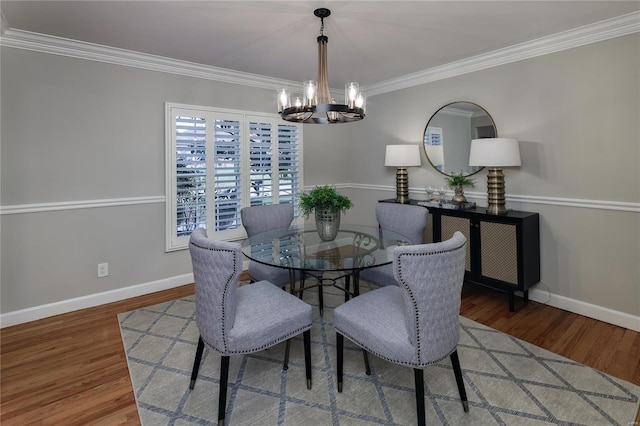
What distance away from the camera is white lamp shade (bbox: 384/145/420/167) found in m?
3.94

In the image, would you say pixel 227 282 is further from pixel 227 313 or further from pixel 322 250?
pixel 322 250

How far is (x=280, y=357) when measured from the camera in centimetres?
227

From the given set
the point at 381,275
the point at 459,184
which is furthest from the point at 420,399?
the point at 459,184

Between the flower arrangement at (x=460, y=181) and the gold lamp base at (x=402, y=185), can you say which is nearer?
the flower arrangement at (x=460, y=181)

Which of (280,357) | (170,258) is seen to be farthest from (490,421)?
(170,258)

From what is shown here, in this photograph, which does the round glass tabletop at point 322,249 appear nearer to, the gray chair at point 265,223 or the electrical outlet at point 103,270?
the gray chair at point 265,223

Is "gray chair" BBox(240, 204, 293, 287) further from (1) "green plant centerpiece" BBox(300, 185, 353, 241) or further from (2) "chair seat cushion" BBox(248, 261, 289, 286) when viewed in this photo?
(1) "green plant centerpiece" BBox(300, 185, 353, 241)

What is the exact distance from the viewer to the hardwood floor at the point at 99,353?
1.80 m

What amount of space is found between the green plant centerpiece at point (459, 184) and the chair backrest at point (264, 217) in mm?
1810

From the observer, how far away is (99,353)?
2.33 m

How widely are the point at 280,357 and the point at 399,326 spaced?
101 centimetres

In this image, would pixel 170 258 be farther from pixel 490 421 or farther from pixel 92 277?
pixel 490 421

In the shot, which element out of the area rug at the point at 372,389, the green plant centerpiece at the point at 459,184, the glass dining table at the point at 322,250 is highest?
the green plant centerpiece at the point at 459,184

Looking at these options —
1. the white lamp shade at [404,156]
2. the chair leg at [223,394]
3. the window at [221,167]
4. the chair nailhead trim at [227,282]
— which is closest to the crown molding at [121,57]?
the window at [221,167]
